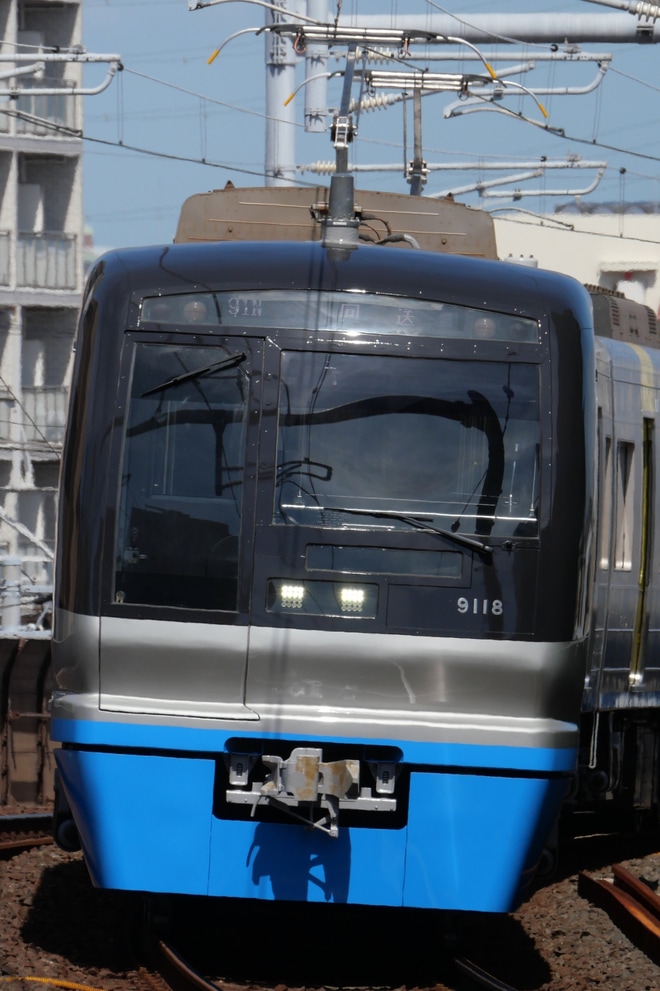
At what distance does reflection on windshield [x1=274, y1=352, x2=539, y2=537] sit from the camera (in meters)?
7.28

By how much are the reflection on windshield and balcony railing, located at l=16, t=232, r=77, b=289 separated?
2779 centimetres

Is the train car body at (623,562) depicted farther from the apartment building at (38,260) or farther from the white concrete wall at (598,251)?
the white concrete wall at (598,251)

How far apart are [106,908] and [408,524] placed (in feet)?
9.58

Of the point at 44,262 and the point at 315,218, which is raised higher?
the point at 44,262

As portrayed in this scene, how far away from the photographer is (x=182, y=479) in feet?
24.0

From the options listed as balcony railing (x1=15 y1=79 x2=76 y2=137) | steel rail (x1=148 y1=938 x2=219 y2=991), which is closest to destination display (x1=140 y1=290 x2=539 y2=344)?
steel rail (x1=148 y1=938 x2=219 y2=991)

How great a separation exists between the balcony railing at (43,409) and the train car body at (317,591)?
27079 millimetres

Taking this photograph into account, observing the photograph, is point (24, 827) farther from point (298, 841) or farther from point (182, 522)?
point (182, 522)

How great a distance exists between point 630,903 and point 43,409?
26.6 metres

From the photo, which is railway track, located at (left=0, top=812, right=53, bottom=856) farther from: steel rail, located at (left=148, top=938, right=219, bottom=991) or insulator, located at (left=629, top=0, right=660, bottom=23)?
insulator, located at (left=629, top=0, right=660, bottom=23)

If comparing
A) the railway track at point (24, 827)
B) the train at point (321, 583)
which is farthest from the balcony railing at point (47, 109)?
the train at point (321, 583)

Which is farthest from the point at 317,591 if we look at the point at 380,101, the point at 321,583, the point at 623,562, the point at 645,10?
the point at 380,101

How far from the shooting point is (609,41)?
2611cm

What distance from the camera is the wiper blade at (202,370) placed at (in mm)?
7340
